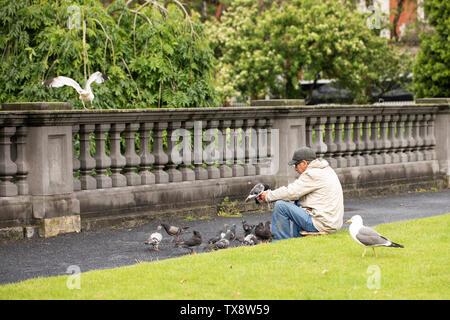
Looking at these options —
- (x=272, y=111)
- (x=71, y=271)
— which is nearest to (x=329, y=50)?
(x=272, y=111)

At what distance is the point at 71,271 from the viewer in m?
8.62

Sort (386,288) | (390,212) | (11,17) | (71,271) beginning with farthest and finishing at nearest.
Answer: (11,17), (390,212), (71,271), (386,288)

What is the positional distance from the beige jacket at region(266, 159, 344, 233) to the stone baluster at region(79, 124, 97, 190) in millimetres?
2607

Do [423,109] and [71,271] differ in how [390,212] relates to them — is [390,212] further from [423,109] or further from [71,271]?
[71,271]

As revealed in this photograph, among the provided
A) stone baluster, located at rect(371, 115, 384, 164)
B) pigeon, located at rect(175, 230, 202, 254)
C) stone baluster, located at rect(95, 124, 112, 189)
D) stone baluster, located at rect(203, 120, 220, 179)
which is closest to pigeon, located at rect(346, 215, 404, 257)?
pigeon, located at rect(175, 230, 202, 254)

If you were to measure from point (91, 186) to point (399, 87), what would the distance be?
125 ft

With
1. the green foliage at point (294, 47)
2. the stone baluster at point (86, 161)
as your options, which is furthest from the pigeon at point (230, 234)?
the green foliage at point (294, 47)

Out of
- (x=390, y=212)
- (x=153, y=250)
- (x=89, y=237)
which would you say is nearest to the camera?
(x=153, y=250)

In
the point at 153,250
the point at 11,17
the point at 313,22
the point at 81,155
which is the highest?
the point at 313,22

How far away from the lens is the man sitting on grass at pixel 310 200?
10219 millimetres

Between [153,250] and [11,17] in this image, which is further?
[11,17]

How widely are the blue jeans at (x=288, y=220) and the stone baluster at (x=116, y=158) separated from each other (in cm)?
252

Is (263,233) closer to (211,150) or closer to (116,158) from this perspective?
(116,158)

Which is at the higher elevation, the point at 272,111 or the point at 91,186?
the point at 272,111
